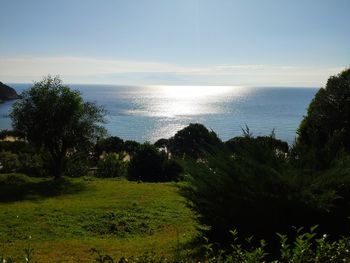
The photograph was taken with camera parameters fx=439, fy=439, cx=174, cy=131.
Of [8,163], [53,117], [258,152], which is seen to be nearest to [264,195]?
[258,152]

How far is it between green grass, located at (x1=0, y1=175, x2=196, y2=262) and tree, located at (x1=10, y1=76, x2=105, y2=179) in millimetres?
4485

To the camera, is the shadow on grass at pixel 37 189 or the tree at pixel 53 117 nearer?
the shadow on grass at pixel 37 189

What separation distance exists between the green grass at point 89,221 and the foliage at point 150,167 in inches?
436

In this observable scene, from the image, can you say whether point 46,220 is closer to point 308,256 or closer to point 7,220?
point 7,220

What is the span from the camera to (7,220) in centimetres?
1850

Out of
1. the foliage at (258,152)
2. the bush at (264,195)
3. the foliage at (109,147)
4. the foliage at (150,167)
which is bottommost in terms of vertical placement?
the foliage at (109,147)

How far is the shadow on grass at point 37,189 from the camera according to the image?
981 inches

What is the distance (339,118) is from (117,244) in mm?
11967

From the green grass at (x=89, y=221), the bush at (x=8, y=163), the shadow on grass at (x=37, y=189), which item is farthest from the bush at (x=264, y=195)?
the bush at (x=8, y=163)

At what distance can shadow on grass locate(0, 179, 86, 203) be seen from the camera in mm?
24906

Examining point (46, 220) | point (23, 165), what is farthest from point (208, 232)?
point (23, 165)

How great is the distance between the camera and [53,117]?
30.4 meters

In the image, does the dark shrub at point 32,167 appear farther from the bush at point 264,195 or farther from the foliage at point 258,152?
the foliage at point 258,152

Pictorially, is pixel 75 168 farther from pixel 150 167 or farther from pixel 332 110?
pixel 332 110
